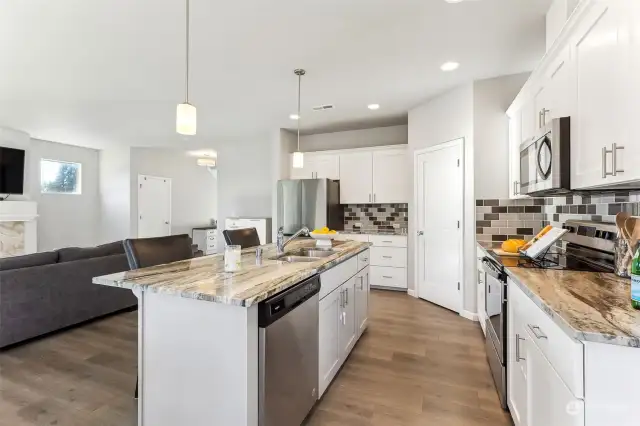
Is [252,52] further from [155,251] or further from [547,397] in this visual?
[547,397]

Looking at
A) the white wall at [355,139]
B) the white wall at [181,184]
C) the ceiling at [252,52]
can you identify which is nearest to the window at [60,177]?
the white wall at [181,184]

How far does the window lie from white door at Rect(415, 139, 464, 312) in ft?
24.0

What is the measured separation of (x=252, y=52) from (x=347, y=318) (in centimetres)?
249

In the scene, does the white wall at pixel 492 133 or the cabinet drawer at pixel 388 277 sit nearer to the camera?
the white wall at pixel 492 133

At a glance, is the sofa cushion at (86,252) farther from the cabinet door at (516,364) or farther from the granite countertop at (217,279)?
the cabinet door at (516,364)

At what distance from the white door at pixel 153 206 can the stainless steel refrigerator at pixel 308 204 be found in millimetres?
4071

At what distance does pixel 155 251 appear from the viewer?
7.00 ft

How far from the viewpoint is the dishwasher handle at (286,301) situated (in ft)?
4.69

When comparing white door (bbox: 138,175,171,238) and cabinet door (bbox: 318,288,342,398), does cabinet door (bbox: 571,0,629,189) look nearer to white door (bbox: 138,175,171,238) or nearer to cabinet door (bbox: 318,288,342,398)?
cabinet door (bbox: 318,288,342,398)

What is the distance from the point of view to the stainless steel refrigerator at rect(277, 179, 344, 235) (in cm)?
524

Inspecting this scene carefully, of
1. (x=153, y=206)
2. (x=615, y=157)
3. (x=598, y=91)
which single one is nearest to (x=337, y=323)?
(x=615, y=157)

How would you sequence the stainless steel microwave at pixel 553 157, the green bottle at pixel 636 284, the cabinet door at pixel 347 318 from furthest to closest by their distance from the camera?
the cabinet door at pixel 347 318 < the stainless steel microwave at pixel 553 157 < the green bottle at pixel 636 284

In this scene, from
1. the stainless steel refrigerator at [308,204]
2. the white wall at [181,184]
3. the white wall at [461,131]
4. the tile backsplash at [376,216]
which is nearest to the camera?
the white wall at [461,131]

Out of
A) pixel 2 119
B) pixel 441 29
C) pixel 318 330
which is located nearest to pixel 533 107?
pixel 441 29
